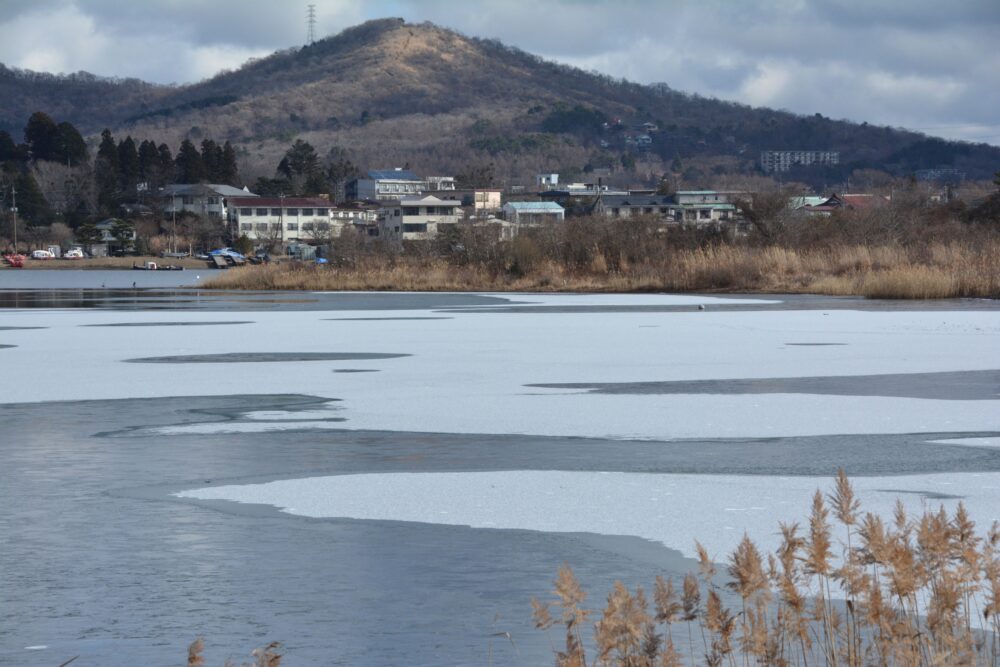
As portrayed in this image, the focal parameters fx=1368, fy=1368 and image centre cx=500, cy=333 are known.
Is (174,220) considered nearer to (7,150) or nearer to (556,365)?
(7,150)

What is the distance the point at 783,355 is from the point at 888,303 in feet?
44.9

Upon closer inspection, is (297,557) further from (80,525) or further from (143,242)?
(143,242)

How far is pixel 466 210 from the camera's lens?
→ 122m

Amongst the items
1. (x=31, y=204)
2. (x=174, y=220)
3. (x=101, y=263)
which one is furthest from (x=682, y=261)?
(x=31, y=204)

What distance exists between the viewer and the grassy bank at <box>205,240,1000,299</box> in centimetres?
3288

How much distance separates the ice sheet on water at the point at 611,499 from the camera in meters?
7.38

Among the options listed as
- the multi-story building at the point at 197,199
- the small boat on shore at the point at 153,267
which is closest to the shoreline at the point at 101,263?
the small boat on shore at the point at 153,267

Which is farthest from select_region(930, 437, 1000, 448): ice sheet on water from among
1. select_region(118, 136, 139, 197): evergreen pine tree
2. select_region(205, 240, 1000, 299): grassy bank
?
select_region(118, 136, 139, 197): evergreen pine tree

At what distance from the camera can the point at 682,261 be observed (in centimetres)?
4044

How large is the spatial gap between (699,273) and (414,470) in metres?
31.1

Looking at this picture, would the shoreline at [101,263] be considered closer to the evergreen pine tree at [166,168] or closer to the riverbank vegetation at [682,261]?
the evergreen pine tree at [166,168]

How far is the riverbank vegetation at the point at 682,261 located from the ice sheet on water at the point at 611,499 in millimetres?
25098

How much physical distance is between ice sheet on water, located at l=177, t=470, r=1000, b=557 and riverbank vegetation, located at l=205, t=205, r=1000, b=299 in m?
25.1

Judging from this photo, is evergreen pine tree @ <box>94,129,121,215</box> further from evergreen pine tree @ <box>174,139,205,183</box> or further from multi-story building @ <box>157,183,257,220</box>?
evergreen pine tree @ <box>174,139,205,183</box>
